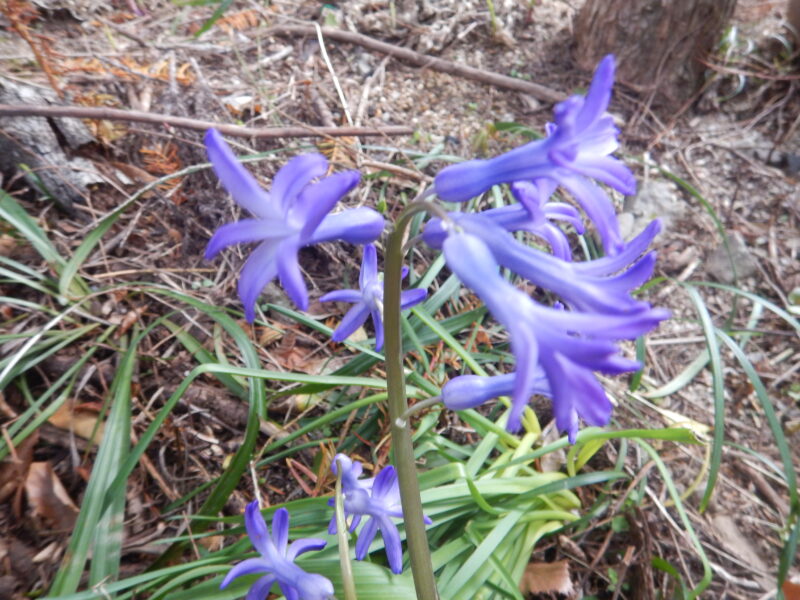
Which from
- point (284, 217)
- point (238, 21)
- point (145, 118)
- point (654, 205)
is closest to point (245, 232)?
point (284, 217)

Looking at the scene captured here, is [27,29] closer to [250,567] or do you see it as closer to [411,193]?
[411,193]

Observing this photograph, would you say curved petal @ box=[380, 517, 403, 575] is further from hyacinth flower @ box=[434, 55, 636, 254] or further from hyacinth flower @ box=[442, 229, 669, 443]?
hyacinth flower @ box=[434, 55, 636, 254]

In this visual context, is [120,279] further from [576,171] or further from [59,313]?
[576,171]

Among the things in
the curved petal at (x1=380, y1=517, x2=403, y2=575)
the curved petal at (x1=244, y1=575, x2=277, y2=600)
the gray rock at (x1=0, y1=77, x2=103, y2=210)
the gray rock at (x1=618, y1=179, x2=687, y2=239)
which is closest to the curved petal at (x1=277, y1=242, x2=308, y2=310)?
the curved petal at (x1=380, y1=517, x2=403, y2=575)

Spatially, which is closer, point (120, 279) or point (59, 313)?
point (59, 313)

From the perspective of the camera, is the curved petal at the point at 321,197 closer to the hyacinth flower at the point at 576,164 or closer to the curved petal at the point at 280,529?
the hyacinth flower at the point at 576,164

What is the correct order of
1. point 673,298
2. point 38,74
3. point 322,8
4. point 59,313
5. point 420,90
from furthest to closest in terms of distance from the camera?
1. point 322,8
2. point 420,90
3. point 673,298
4. point 38,74
5. point 59,313

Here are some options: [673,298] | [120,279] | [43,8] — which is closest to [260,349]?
[120,279]
